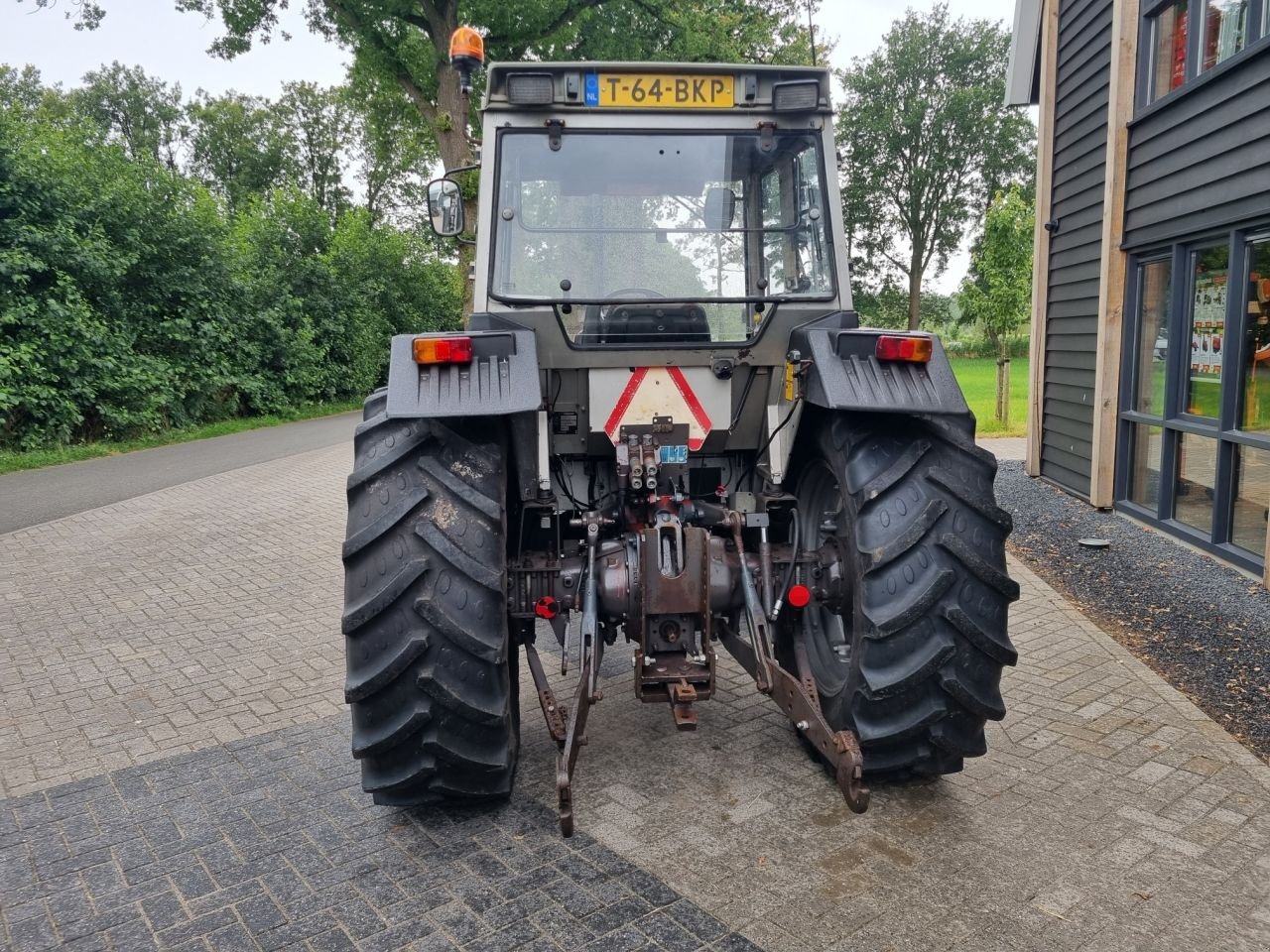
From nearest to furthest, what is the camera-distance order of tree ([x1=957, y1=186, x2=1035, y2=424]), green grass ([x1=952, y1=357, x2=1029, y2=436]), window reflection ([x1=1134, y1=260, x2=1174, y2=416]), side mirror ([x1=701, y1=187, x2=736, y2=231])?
side mirror ([x1=701, y1=187, x2=736, y2=231]), window reflection ([x1=1134, y1=260, x2=1174, y2=416]), tree ([x1=957, y1=186, x2=1035, y2=424]), green grass ([x1=952, y1=357, x2=1029, y2=436])

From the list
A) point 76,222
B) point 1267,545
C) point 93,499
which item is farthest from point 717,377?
point 76,222

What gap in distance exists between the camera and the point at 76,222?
12.7 metres

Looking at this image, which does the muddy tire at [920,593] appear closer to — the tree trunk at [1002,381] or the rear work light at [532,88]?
the rear work light at [532,88]

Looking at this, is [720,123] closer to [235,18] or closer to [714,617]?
[714,617]

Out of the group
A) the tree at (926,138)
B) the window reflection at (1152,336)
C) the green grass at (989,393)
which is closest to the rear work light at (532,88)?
the green grass at (989,393)

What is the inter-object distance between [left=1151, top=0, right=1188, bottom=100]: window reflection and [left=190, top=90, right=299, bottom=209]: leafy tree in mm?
43290

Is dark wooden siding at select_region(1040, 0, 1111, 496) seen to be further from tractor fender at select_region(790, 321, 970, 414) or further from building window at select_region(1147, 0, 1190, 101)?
tractor fender at select_region(790, 321, 970, 414)

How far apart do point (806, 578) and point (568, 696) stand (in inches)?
62.6

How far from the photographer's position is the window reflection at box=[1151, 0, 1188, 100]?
24.4ft

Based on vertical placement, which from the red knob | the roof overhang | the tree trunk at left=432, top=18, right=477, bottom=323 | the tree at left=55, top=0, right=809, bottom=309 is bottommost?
the red knob

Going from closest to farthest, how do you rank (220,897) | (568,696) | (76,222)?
(220,897) → (568,696) → (76,222)

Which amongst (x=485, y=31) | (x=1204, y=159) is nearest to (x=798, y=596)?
(x=1204, y=159)

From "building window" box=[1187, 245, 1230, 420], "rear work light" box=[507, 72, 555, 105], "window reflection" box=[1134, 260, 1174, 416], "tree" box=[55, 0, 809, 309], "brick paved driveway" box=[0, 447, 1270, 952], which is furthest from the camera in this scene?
"tree" box=[55, 0, 809, 309]

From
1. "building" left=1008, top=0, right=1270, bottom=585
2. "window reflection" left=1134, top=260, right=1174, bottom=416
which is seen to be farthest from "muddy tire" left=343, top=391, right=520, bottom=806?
"window reflection" left=1134, top=260, right=1174, bottom=416
